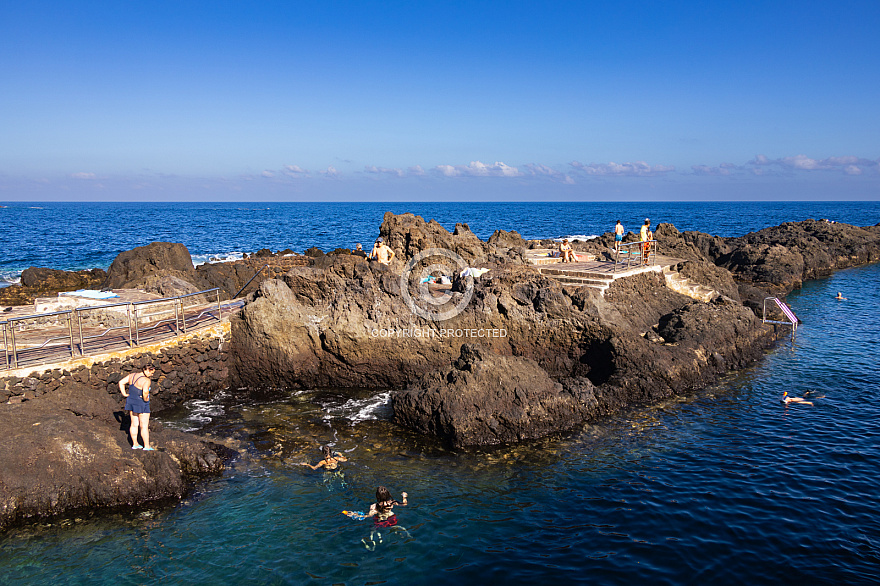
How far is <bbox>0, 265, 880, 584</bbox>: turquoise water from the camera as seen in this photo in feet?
29.3

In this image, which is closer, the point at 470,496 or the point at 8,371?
the point at 470,496

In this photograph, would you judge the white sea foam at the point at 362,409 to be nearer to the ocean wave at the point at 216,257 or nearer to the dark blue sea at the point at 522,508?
the dark blue sea at the point at 522,508

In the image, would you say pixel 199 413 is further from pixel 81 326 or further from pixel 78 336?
pixel 78 336

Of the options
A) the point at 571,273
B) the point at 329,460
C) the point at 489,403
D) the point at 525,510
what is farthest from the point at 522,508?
the point at 571,273

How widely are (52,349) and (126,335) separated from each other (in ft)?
6.97

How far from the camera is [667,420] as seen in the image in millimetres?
14836

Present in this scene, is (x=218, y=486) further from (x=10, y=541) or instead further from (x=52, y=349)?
(x=52, y=349)

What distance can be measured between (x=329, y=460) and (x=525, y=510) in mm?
4623

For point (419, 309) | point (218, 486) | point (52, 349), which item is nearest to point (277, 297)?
point (419, 309)

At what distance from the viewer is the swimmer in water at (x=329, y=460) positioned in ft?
40.1

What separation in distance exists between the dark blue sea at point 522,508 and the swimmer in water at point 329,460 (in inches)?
10.5

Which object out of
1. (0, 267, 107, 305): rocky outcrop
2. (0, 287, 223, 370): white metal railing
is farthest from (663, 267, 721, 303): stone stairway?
(0, 267, 107, 305): rocky outcrop

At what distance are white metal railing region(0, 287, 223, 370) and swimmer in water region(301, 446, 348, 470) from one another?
24.6ft

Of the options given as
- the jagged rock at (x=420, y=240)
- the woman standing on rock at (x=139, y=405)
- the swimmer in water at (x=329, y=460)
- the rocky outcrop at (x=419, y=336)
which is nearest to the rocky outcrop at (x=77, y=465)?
the woman standing on rock at (x=139, y=405)
